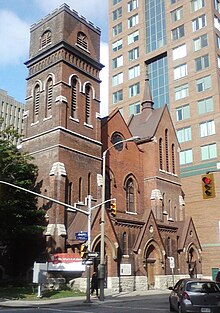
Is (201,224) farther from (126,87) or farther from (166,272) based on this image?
(126,87)

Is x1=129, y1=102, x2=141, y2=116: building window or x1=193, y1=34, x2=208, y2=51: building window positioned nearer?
x1=193, y1=34, x2=208, y2=51: building window

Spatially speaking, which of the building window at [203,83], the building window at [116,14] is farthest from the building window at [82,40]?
the building window at [116,14]

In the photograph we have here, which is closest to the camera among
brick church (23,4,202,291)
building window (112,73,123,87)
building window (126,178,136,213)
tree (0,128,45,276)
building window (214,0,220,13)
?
tree (0,128,45,276)

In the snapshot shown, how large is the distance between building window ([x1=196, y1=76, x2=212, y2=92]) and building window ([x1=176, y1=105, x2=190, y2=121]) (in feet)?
10.3

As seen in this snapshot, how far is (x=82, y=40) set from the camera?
39.2 meters

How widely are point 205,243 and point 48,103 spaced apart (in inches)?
1132

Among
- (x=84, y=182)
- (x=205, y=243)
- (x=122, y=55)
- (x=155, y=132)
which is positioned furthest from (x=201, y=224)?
(x=122, y=55)

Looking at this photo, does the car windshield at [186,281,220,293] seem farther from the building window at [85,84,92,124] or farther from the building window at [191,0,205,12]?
the building window at [191,0,205,12]

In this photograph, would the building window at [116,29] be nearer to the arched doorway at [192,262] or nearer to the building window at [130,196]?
the building window at [130,196]

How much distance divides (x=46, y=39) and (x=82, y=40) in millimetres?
3386

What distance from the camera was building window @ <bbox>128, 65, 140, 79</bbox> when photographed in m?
68.6

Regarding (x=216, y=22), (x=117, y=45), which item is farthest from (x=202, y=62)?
(x=117, y=45)

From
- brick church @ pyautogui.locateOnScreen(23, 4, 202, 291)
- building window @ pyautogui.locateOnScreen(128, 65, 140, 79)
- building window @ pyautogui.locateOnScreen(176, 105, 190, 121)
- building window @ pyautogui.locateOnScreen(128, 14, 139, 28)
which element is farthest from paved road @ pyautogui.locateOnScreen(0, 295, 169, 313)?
building window @ pyautogui.locateOnScreen(128, 14, 139, 28)

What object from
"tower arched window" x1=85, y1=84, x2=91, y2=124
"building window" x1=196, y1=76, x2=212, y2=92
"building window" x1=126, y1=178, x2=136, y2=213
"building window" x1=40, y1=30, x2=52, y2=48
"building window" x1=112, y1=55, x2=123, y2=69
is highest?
"building window" x1=112, y1=55, x2=123, y2=69
